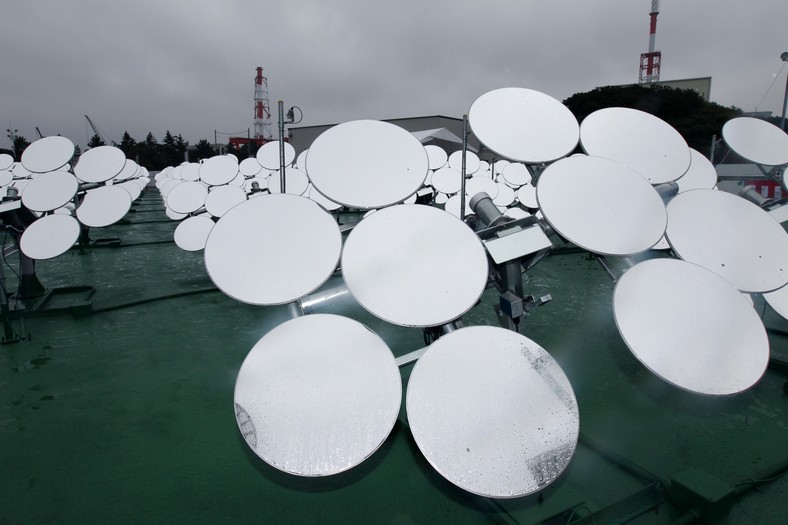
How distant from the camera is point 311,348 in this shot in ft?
8.79

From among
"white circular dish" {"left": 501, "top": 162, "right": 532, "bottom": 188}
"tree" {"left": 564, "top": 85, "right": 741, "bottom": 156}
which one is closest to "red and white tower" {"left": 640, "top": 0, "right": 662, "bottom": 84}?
"tree" {"left": 564, "top": 85, "right": 741, "bottom": 156}

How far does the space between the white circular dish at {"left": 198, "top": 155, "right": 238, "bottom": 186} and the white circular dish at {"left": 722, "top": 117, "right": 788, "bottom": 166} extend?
988cm

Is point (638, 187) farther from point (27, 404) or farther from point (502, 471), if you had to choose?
point (27, 404)

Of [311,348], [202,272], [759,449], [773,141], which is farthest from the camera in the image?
[202,272]

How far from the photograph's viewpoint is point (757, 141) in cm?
575

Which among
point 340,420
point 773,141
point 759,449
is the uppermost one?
point 773,141

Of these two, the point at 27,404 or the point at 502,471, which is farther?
the point at 27,404

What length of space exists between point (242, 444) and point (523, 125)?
143 inches

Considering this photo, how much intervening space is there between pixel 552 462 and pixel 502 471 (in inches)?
11.2

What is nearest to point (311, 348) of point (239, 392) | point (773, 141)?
point (239, 392)

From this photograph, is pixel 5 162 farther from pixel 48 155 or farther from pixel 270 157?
pixel 270 157

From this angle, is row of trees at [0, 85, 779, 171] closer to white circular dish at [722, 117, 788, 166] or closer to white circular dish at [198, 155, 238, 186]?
white circular dish at [198, 155, 238, 186]

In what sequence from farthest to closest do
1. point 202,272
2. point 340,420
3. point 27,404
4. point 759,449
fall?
point 202,272, point 27,404, point 759,449, point 340,420

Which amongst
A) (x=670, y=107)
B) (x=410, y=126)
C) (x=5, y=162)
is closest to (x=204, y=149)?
(x=410, y=126)
